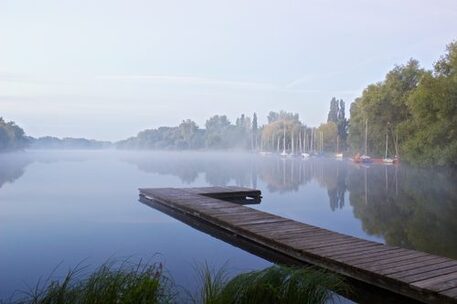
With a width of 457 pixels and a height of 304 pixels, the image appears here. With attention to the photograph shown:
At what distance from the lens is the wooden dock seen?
5.47m

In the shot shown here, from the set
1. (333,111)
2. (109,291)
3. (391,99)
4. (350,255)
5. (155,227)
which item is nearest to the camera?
(109,291)

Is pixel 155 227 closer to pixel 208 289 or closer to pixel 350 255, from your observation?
pixel 350 255

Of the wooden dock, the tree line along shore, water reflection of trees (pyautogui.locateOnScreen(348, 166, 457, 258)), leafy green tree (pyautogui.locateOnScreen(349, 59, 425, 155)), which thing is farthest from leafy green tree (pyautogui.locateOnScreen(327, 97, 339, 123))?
the wooden dock

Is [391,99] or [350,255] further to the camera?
[391,99]

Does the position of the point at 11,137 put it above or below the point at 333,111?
below

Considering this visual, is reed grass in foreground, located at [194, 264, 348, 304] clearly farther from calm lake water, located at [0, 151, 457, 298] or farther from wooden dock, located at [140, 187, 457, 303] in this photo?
calm lake water, located at [0, 151, 457, 298]

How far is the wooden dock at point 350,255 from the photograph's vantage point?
5.47 meters

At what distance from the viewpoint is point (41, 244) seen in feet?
31.5

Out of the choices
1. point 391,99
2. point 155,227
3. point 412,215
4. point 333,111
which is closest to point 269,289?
point 155,227

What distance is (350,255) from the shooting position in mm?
6805

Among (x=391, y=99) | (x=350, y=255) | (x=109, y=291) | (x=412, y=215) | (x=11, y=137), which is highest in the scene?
(x=391, y=99)

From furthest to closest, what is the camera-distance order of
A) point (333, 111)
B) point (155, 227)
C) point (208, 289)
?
point (333, 111) → point (155, 227) → point (208, 289)

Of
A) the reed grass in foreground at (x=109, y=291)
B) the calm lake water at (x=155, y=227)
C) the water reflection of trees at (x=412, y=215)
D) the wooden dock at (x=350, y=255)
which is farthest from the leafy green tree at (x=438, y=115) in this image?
the reed grass in foreground at (x=109, y=291)

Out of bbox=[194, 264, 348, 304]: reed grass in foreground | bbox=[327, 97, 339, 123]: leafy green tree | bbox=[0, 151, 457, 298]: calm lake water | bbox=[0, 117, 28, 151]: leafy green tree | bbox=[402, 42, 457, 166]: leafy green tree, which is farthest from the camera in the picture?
bbox=[327, 97, 339, 123]: leafy green tree
